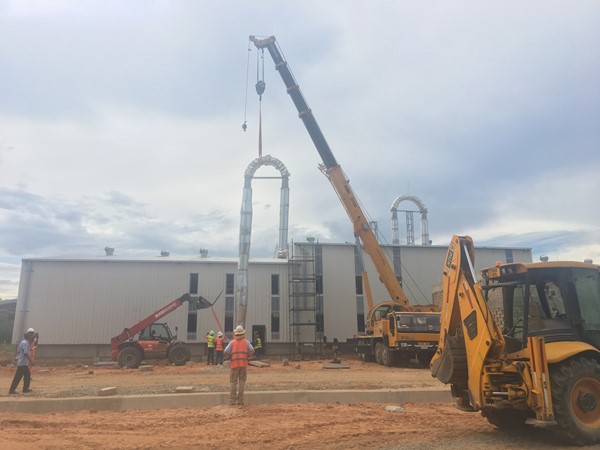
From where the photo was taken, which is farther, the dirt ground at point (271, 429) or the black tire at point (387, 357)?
the black tire at point (387, 357)

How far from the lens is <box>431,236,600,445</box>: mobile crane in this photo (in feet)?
19.9

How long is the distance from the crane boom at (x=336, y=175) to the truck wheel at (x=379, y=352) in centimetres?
245

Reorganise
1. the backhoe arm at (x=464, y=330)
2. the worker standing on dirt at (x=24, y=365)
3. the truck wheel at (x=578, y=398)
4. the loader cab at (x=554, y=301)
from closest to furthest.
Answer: the truck wheel at (x=578, y=398), the backhoe arm at (x=464, y=330), the loader cab at (x=554, y=301), the worker standing on dirt at (x=24, y=365)

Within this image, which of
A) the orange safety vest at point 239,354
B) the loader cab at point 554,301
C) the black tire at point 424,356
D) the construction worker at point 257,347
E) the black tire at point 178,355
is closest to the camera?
the loader cab at point 554,301

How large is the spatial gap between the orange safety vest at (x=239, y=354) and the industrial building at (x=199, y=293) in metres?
20.4

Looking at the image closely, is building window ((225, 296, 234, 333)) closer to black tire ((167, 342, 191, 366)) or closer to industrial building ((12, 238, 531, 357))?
industrial building ((12, 238, 531, 357))

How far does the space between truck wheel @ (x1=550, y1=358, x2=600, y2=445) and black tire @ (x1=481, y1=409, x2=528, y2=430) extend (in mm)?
1158

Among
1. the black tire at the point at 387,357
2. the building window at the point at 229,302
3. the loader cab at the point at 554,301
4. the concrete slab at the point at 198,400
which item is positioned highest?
the building window at the point at 229,302

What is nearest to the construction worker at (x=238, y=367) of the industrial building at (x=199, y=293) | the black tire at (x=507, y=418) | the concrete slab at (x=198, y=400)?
the concrete slab at (x=198, y=400)

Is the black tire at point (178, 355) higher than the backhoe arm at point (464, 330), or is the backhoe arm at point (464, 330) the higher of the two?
the backhoe arm at point (464, 330)

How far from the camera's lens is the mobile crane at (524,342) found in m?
6.07

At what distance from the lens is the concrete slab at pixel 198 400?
9539 mm

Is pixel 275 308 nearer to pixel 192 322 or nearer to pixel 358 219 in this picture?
pixel 192 322

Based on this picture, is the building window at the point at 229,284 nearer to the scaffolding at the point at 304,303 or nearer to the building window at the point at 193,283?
the building window at the point at 193,283
